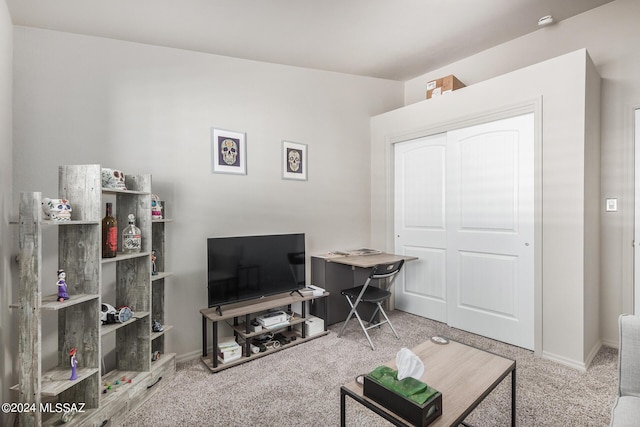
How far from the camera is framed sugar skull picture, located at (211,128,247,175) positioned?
9.30 feet

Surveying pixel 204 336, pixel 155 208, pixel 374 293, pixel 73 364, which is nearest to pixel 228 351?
pixel 204 336

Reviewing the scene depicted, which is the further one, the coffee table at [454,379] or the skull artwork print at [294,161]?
the skull artwork print at [294,161]

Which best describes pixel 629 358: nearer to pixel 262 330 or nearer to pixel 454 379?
pixel 454 379

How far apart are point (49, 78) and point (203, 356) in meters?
2.34

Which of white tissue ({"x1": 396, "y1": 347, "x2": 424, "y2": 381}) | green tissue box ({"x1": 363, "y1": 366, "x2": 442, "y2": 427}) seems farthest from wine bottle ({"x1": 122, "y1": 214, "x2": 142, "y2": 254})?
white tissue ({"x1": 396, "y1": 347, "x2": 424, "y2": 381})

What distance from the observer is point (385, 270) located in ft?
9.93

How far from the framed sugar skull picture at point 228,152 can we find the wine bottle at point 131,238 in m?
0.89

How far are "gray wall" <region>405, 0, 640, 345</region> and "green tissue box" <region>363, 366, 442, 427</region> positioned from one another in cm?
252

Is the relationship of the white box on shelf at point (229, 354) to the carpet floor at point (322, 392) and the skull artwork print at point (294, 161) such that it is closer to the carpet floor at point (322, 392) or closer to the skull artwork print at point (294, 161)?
the carpet floor at point (322, 392)

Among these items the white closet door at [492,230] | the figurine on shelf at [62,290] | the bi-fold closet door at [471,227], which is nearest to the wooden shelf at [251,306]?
the figurine on shelf at [62,290]

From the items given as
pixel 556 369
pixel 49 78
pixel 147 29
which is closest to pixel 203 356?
pixel 49 78

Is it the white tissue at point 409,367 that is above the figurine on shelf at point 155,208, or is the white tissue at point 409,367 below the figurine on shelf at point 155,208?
below

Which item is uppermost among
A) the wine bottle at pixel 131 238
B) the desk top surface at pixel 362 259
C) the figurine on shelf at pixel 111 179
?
the figurine on shelf at pixel 111 179

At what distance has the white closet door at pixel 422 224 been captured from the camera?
11.4 ft
